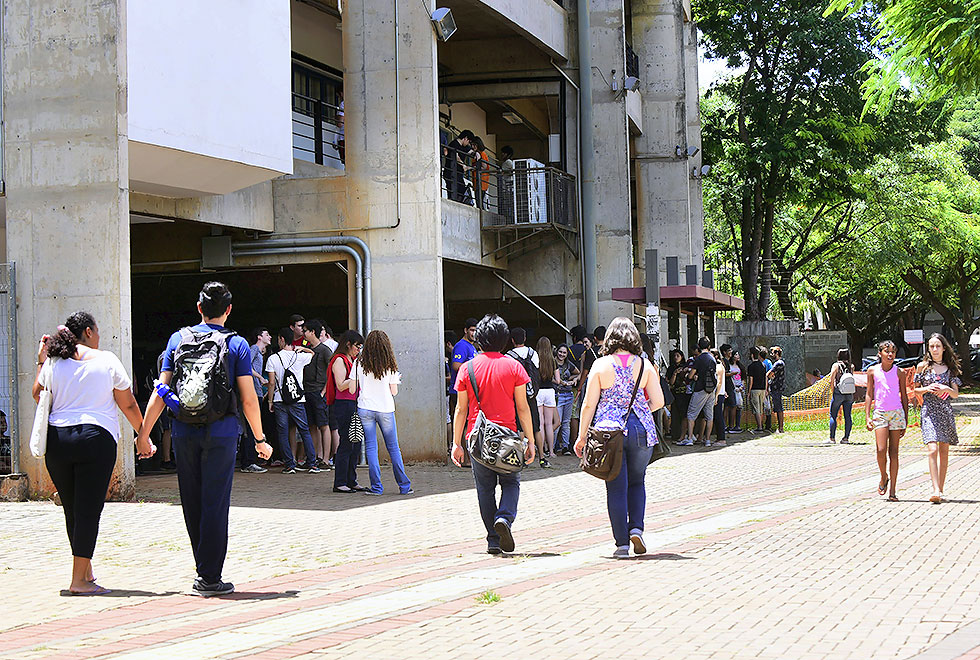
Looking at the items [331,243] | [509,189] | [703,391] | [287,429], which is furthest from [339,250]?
[703,391]

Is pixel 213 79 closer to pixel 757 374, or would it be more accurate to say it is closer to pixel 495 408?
pixel 495 408

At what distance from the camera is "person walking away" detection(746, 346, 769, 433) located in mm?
25828

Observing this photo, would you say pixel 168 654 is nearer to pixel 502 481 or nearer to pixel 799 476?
pixel 502 481

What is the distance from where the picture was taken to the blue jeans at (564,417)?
19.9 metres

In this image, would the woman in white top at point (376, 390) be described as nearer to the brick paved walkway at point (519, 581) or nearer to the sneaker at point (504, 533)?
the brick paved walkway at point (519, 581)

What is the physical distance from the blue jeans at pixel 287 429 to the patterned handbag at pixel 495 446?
289 inches

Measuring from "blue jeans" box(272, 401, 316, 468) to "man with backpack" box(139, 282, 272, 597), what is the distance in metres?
8.68

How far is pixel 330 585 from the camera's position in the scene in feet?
26.0

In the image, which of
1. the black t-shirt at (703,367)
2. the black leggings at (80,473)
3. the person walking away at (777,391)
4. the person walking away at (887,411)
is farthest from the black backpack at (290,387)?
the person walking away at (777,391)

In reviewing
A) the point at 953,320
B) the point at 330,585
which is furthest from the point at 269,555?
the point at 953,320

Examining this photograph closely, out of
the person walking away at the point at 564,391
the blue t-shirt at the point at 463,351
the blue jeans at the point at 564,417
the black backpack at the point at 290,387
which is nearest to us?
the black backpack at the point at 290,387

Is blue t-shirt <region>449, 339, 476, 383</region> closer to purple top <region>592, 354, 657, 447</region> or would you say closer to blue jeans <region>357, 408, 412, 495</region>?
blue jeans <region>357, 408, 412, 495</region>

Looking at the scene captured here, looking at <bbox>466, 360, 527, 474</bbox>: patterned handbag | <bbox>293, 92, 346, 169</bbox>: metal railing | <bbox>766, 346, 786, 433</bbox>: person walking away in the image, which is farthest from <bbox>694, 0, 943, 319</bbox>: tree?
<bbox>466, 360, 527, 474</bbox>: patterned handbag

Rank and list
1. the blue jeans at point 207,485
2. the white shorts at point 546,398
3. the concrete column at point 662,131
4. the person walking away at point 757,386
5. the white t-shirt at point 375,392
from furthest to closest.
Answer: the concrete column at point 662,131
the person walking away at point 757,386
the white shorts at point 546,398
the white t-shirt at point 375,392
the blue jeans at point 207,485
